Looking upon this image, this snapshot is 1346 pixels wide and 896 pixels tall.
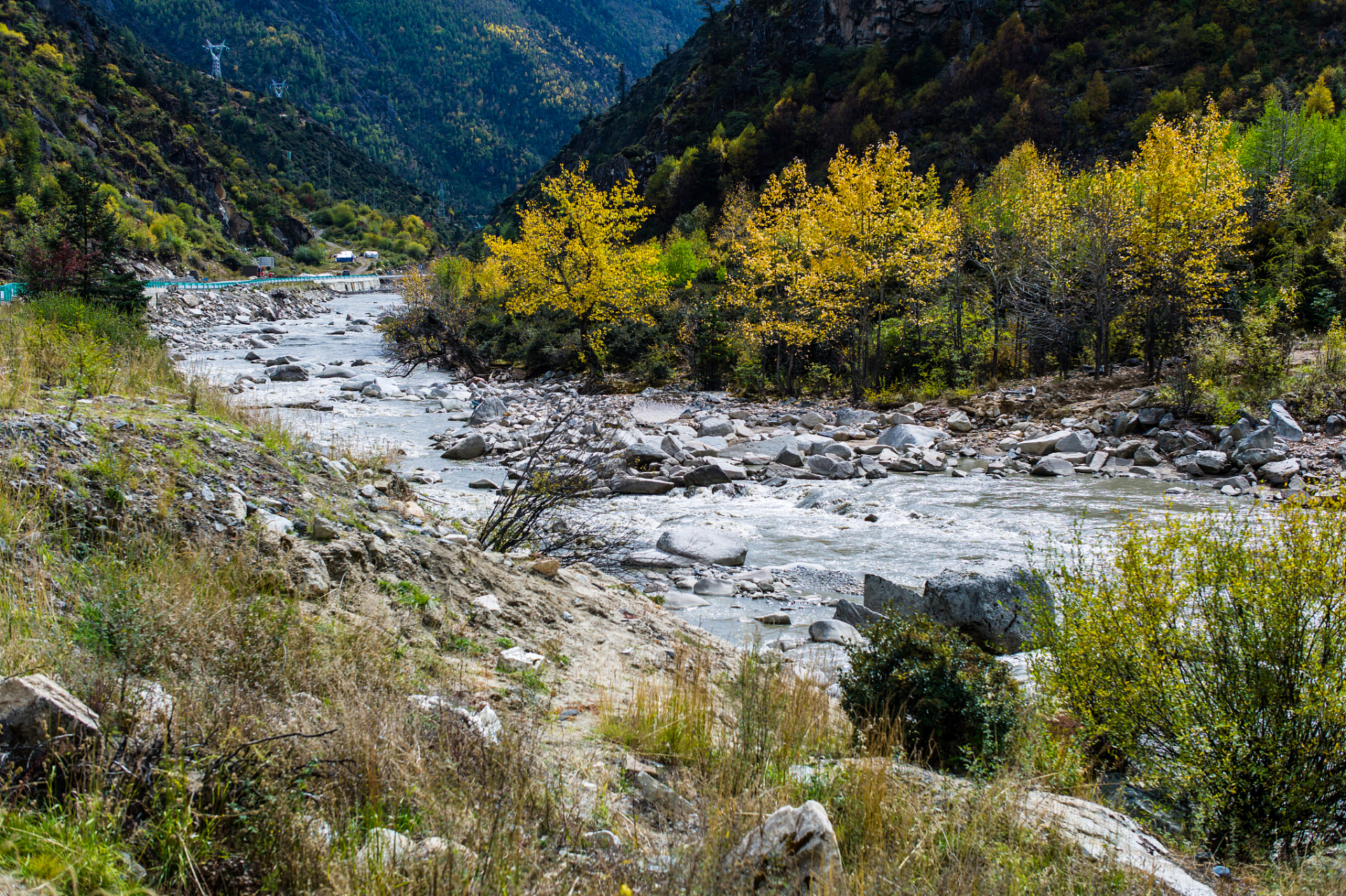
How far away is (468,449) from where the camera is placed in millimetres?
15227

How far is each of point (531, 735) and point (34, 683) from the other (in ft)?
5.80

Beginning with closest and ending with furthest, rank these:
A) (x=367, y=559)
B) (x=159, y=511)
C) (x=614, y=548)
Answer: (x=159, y=511) → (x=367, y=559) → (x=614, y=548)

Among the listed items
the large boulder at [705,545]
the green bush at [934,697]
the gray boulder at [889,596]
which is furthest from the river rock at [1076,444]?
the green bush at [934,697]

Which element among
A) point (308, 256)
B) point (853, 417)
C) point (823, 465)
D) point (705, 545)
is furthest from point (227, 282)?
point (705, 545)

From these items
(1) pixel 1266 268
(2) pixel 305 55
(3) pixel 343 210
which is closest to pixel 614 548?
(1) pixel 1266 268

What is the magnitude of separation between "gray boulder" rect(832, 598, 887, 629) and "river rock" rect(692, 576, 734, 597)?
1.27m

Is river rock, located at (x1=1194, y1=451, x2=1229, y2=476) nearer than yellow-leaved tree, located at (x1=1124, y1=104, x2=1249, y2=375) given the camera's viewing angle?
Yes

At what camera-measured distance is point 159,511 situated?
4598mm

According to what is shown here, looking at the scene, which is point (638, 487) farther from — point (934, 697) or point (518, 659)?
point (934, 697)

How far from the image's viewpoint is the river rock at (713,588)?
817 centimetres

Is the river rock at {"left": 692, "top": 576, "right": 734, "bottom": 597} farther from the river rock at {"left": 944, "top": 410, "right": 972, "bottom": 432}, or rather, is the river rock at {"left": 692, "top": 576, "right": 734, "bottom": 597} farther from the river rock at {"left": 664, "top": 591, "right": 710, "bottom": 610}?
the river rock at {"left": 944, "top": 410, "right": 972, "bottom": 432}

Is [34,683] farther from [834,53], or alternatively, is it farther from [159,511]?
[834,53]

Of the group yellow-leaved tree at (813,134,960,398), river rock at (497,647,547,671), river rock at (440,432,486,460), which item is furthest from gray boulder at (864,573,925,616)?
yellow-leaved tree at (813,134,960,398)

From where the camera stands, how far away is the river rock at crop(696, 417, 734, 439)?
1734cm
